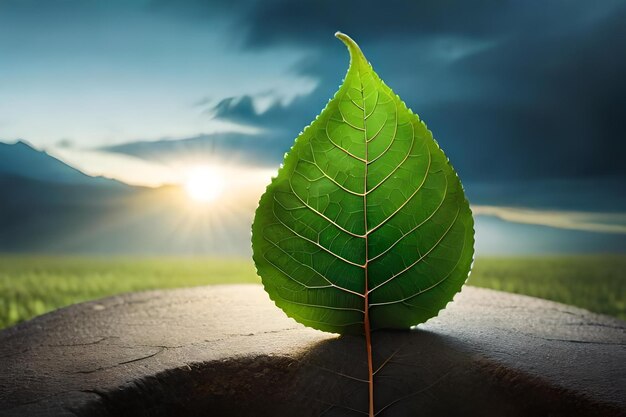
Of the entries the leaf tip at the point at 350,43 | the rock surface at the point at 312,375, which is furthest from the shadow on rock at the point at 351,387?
the leaf tip at the point at 350,43

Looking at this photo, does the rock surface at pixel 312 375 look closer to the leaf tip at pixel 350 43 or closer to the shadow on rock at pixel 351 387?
the shadow on rock at pixel 351 387

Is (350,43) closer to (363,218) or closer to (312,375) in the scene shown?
(363,218)

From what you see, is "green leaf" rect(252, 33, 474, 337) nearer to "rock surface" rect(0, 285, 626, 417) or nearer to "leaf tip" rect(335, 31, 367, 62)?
"leaf tip" rect(335, 31, 367, 62)

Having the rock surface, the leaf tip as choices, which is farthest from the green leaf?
the rock surface

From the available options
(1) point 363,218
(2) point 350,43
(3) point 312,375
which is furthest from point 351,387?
(2) point 350,43

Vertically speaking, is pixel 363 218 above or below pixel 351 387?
above
